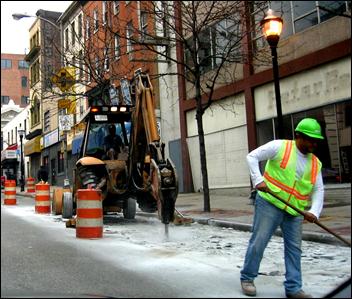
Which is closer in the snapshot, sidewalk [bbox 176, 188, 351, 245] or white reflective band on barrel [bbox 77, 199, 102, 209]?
sidewalk [bbox 176, 188, 351, 245]

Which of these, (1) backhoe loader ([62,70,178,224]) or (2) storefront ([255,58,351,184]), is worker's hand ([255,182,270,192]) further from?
(1) backhoe loader ([62,70,178,224])

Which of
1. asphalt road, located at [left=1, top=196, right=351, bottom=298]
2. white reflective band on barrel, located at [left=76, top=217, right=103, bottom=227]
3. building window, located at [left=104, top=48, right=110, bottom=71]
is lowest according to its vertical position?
asphalt road, located at [left=1, top=196, right=351, bottom=298]

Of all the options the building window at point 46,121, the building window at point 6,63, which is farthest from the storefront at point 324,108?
the building window at point 46,121

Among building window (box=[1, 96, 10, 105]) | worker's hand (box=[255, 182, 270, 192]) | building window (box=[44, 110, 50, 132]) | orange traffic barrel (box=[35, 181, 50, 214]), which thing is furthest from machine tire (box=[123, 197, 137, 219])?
building window (box=[1, 96, 10, 105])

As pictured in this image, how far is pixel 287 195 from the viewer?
4.35 metres

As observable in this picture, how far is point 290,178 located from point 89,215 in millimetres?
5077

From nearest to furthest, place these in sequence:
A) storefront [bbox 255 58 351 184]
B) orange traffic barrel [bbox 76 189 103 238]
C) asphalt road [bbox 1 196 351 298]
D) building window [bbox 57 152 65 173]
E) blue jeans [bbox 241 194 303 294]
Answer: storefront [bbox 255 58 351 184] < asphalt road [bbox 1 196 351 298] < blue jeans [bbox 241 194 303 294] < orange traffic barrel [bbox 76 189 103 238] < building window [bbox 57 152 65 173]

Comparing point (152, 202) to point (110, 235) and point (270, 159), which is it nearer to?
point (110, 235)

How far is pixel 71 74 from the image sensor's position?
15203mm

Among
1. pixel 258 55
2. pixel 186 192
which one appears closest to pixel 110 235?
pixel 258 55

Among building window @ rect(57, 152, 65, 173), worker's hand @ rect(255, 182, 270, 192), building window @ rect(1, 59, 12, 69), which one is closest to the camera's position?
building window @ rect(1, 59, 12, 69)

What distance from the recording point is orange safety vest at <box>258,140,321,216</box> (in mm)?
4312

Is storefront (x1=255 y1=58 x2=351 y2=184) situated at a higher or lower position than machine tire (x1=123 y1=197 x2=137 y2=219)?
higher

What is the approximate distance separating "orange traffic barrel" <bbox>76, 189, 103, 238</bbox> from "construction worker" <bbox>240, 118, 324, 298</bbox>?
454 centimetres
